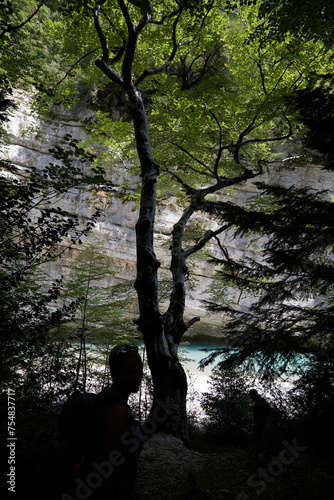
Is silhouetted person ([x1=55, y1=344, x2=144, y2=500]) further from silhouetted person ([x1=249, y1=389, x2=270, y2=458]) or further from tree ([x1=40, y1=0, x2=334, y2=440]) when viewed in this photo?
silhouetted person ([x1=249, y1=389, x2=270, y2=458])

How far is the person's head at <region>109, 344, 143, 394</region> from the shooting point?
1.51 meters

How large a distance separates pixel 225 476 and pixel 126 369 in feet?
13.8

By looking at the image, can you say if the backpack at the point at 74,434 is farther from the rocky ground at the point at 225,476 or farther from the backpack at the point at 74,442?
the rocky ground at the point at 225,476

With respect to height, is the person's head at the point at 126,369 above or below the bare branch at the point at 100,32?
below

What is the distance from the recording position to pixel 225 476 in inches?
167

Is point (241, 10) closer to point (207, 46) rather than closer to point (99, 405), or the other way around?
point (207, 46)

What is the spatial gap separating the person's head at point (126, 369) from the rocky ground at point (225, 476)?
2.22 meters

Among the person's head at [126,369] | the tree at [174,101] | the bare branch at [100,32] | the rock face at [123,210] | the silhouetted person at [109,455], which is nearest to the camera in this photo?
the silhouetted person at [109,455]

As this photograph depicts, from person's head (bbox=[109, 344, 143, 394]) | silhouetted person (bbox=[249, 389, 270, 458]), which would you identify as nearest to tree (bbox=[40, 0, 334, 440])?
silhouetted person (bbox=[249, 389, 270, 458])

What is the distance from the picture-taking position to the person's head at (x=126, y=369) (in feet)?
4.95

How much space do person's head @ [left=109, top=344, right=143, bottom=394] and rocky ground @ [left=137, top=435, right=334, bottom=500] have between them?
2224 mm

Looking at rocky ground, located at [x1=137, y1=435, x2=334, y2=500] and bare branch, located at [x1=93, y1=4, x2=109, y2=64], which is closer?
rocky ground, located at [x1=137, y1=435, x2=334, y2=500]

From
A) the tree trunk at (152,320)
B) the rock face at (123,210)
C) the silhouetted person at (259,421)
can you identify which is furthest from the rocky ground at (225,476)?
the rock face at (123,210)

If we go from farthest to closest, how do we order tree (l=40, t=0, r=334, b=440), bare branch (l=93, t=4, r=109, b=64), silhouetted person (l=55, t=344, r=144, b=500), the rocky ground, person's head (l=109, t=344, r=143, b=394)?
tree (l=40, t=0, r=334, b=440) → bare branch (l=93, t=4, r=109, b=64) → the rocky ground → person's head (l=109, t=344, r=143, b=394) → silhouetted person (l=55, t=344, r=144, b=500)
